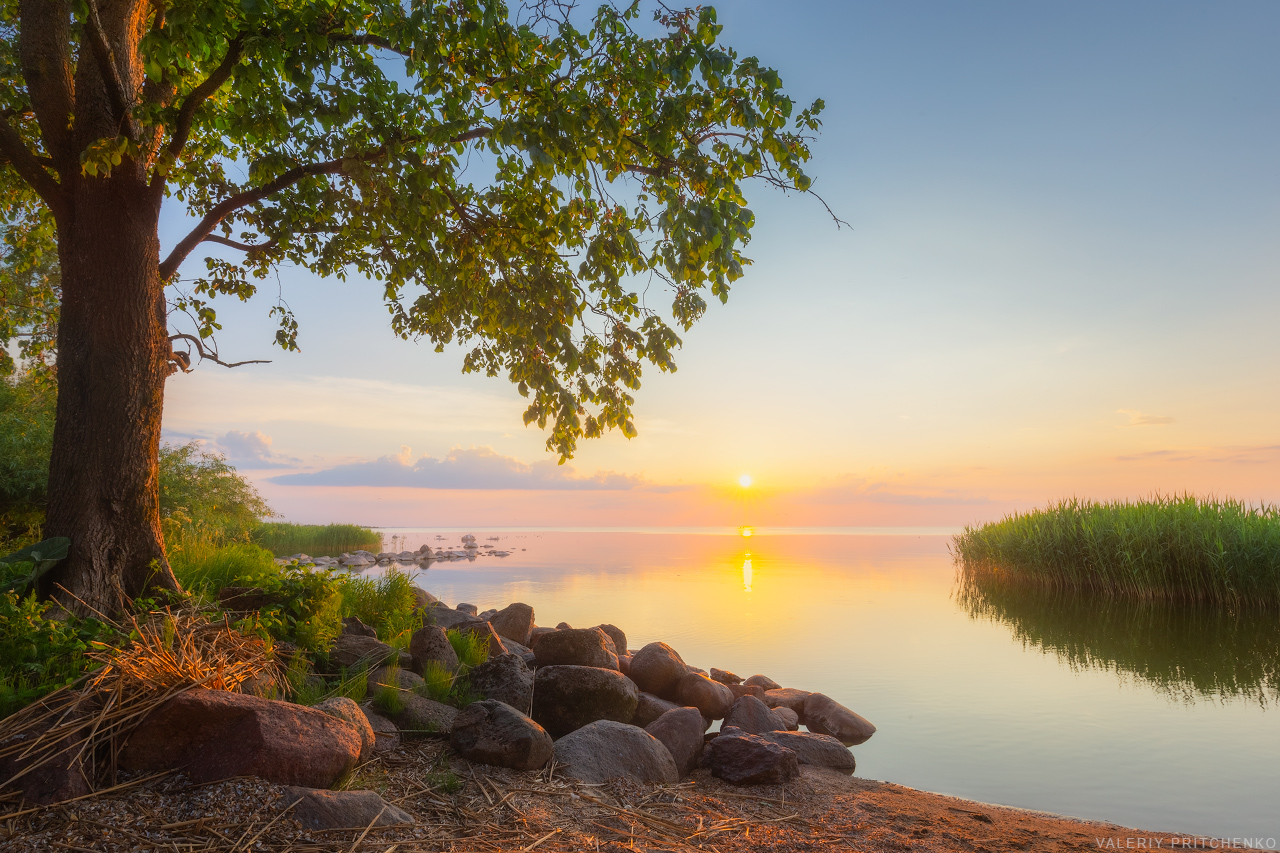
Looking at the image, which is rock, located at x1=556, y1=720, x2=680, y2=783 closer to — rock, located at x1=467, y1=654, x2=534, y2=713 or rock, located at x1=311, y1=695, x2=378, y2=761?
rock, located at x1=467, y1=654, x2=534, y2=713

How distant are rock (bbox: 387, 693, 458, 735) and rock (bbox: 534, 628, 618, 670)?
1.90 metres

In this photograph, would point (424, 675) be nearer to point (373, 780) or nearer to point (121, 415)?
point (373, 780)

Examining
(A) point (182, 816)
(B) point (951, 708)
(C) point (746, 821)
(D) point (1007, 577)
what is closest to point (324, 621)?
(A) point (182, 816)

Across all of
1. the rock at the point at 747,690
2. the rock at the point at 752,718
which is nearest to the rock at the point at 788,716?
the rock at the point at 752,718

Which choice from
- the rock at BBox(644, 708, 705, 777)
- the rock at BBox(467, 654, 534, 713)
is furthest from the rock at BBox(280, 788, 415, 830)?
the rock at BBox(644, 708, 705, 777)

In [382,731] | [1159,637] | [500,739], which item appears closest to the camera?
[500,739]

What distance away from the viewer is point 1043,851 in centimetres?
453

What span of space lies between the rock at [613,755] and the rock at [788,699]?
367cm

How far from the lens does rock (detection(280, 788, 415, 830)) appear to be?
3541 millimetres

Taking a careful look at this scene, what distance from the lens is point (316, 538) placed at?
39844mm

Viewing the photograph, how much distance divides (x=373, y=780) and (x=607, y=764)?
1703 mm

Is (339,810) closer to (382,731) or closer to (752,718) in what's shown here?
(382,731)

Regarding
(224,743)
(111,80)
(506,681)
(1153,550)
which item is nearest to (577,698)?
(506,681)

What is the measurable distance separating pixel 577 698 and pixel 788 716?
126 inches
